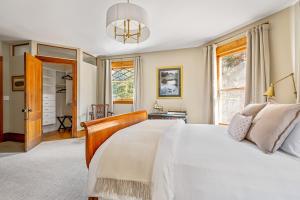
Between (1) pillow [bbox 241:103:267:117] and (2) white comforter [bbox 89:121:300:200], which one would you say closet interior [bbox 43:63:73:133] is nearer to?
(2) white comforter [bbox 89:121:300:200]

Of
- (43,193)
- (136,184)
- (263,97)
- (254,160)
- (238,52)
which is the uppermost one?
(238,52)

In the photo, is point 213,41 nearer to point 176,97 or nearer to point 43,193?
Result: point 176,97

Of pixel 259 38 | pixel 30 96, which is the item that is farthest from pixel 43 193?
pixel 259 38

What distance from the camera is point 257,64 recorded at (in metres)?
2.96

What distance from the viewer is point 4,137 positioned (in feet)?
13.8

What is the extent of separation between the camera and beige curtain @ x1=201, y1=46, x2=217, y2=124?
3.97 metres

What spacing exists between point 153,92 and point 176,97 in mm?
709

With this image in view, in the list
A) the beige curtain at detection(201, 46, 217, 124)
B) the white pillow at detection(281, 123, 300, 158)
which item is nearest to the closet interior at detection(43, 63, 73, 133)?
the beige curtain at detection(201, 46, 217, 124)

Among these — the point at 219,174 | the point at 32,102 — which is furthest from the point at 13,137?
the point at 219,174

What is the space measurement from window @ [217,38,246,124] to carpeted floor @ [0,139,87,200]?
10.7 feet

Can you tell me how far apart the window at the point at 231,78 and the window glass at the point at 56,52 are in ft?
12.8

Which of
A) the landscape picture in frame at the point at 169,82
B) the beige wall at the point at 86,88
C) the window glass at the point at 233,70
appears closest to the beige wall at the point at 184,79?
the landscape picture in frame at the point at 169,82

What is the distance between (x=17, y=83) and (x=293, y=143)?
5.50m

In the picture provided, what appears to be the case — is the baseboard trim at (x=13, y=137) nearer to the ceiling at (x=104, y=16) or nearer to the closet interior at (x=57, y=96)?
the closet interior at (x=57, y=96)
